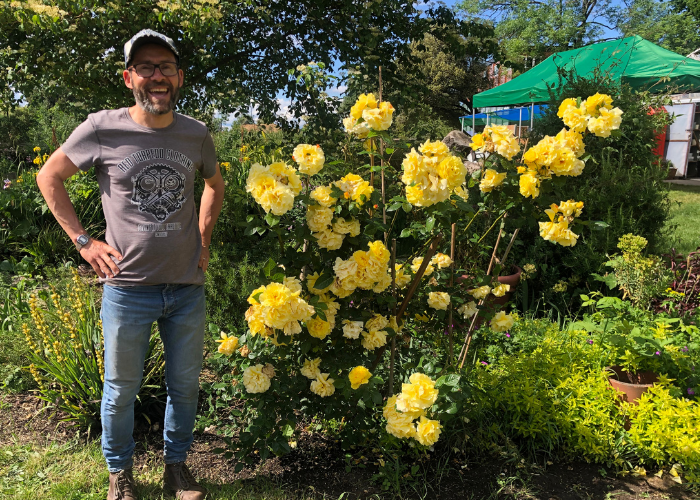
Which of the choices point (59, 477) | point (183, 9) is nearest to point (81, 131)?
point (59, 477)

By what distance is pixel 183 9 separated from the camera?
4.00 m

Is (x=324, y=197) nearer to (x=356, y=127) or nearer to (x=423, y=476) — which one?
(x=356, y=127)

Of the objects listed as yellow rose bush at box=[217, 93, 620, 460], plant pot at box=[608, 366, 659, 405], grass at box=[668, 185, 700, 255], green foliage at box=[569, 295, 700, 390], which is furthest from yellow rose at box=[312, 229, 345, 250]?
grass at box=[668, 185, 700, 255]

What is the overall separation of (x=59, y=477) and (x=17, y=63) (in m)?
3.81

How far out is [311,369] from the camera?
6.44 feet

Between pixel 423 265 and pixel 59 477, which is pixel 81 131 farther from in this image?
pixel 59 477

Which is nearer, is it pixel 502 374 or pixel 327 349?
pixel 327 349

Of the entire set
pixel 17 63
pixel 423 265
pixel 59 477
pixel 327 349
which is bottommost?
pixel 59 477

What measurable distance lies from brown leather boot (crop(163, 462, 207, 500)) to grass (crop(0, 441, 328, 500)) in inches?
2.1

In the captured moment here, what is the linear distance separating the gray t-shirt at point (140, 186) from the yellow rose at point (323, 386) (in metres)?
0.66

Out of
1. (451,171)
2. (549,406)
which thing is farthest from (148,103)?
(549,406)

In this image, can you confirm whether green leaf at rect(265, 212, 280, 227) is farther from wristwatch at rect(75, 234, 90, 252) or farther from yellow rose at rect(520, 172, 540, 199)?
yellow rose at rect(520, 172, 540, 199)

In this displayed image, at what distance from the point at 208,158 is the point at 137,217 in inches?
14.9

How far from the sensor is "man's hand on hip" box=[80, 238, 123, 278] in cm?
175
